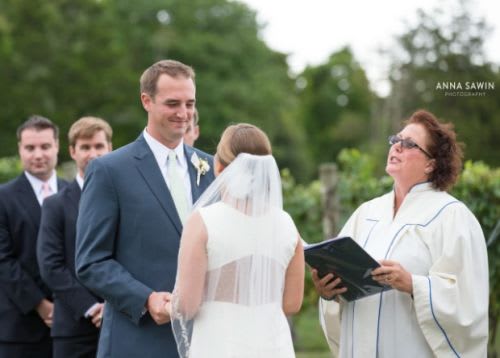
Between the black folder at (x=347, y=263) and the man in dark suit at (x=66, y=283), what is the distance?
1.59 m

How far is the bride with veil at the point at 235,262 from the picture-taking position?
393 cm

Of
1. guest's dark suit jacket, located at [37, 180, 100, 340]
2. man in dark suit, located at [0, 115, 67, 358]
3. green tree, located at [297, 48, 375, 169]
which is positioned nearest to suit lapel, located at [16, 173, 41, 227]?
man in dark suit, located at [0, 115, 67, 358]

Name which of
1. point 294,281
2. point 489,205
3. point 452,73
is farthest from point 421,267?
point 452,73

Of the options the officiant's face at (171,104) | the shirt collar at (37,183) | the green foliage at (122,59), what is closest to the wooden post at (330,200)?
the shirt collar at (37,183)

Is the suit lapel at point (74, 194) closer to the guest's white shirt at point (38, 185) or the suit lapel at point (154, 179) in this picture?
the guest's white shirt at point (38, 185)

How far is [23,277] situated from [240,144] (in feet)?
9.02

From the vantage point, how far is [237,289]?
13.1ft

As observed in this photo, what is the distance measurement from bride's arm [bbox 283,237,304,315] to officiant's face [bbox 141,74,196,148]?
3.05 feet

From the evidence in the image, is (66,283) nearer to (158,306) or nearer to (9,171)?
(158,306)

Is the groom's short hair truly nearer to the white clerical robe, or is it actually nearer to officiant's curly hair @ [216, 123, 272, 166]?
officiant's curly hair @ [216, 123, 272, 166]

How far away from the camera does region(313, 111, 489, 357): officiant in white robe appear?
16.0ft

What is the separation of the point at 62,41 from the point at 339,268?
38503 millimetres

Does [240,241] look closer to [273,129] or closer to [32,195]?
[32,195]

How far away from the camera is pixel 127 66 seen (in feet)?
142
